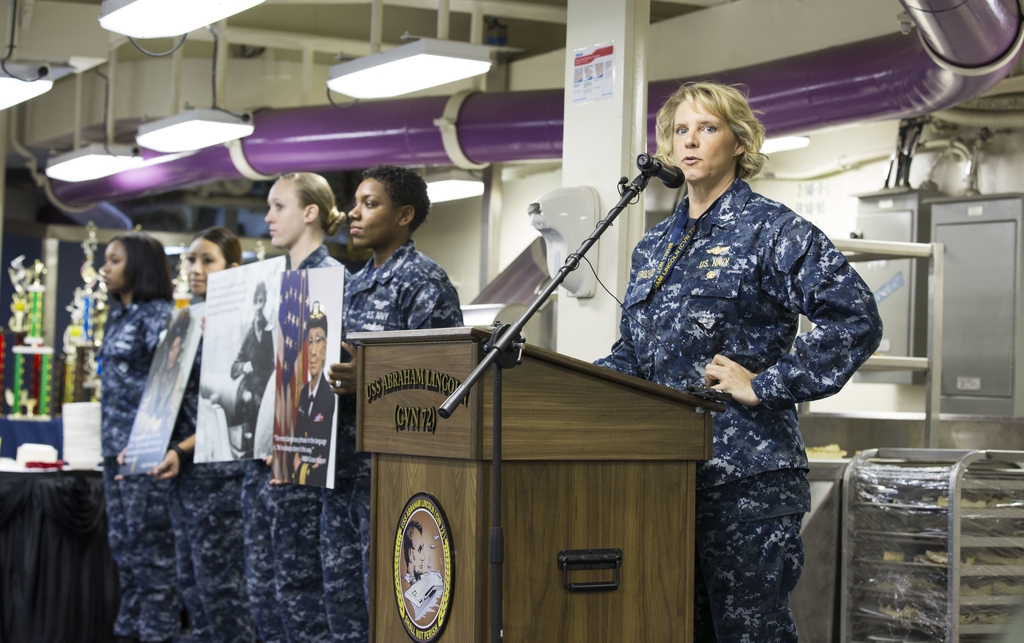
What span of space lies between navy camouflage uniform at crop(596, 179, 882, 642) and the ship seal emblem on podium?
526 millimetres

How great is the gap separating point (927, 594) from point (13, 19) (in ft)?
17.0

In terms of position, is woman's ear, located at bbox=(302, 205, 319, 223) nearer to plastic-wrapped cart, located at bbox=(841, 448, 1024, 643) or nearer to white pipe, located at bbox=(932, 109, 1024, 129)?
plastic-wrapped cart, located at bbox=(841, 448, 1024, 643)

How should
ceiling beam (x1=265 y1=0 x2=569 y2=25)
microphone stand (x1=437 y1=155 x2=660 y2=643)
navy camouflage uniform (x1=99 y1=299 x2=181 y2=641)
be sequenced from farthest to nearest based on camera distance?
ceiling beam (x1=265 y1=0 x2=569 y2=25)
navy camouflage uniform (x1=99 y1=299 x2=181 y2=641)
microphone stand (x1=437 y1=155 x2=660 y2=643)

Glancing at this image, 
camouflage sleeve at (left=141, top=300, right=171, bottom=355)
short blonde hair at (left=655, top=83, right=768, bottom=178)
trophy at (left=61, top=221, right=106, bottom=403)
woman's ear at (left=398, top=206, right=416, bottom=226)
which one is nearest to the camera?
short blonde hair at (left=655, top=83, right=768, bottom=178)

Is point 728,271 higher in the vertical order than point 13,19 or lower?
lower

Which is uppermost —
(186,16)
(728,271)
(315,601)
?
(186,16)

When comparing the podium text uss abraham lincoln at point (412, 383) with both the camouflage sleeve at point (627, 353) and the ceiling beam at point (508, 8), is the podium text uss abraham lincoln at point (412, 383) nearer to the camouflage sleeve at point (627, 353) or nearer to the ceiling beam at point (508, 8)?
the camouflage sleeve at point (627, 353)

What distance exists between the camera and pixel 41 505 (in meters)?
4.89

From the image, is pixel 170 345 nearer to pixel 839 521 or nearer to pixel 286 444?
pixel 286 444

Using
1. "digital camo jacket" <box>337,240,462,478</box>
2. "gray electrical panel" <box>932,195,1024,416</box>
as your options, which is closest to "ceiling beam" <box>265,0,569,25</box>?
"gray electrical panel" <box>932,195,1024,416</box>

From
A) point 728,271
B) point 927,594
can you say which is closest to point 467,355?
point 728,271

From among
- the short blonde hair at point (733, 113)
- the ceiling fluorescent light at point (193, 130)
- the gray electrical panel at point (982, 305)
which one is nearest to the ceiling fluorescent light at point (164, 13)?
the ceiling fluorescent light at point (193, 130)

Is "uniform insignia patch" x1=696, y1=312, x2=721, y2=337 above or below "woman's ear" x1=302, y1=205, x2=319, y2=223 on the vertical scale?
below

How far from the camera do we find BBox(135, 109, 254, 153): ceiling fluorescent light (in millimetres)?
6020
